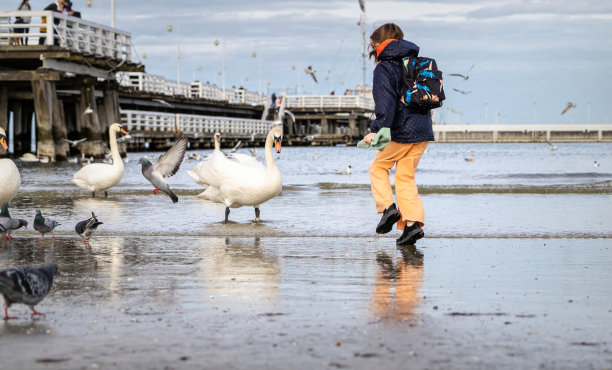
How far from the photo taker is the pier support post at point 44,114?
34469 mm

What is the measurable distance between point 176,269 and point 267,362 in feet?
9.90

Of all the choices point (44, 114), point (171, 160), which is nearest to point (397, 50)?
point (171, 160)

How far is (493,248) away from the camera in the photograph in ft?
26.7

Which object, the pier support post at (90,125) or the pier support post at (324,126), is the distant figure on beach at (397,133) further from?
the pier support post at (324,126)

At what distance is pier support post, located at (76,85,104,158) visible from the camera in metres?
39.7

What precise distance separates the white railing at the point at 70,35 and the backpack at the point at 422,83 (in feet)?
93.4

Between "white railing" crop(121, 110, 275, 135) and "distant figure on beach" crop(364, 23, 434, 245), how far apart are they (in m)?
57.7

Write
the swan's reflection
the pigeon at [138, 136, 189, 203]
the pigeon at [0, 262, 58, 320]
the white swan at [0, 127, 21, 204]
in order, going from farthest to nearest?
1. the pigeon at [138, 136, 189, 203]
2. the white swan at [0, 127, 21, 204]
3. the swan's reflection
4. the pigeon at [0, 262, 58, 320]

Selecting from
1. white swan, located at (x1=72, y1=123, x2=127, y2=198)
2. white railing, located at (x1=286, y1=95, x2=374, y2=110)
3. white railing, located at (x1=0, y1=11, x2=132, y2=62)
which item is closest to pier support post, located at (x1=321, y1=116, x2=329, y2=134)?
white railing, located at (x1=286, y1=95, x2=374, y2=110)

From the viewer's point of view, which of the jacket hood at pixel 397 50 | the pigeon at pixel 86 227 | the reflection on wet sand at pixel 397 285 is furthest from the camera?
the pigeon at pixel 86 227

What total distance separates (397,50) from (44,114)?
1145 inches

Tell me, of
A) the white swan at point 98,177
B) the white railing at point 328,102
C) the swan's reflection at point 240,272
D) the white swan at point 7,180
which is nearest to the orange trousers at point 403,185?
the swan's reflection at point 240,272

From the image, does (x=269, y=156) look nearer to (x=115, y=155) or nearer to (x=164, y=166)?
(x=164, y=166)

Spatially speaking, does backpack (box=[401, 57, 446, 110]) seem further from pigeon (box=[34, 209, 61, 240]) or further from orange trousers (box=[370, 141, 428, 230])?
pigeon (box=[34, 209, 61, 240])
